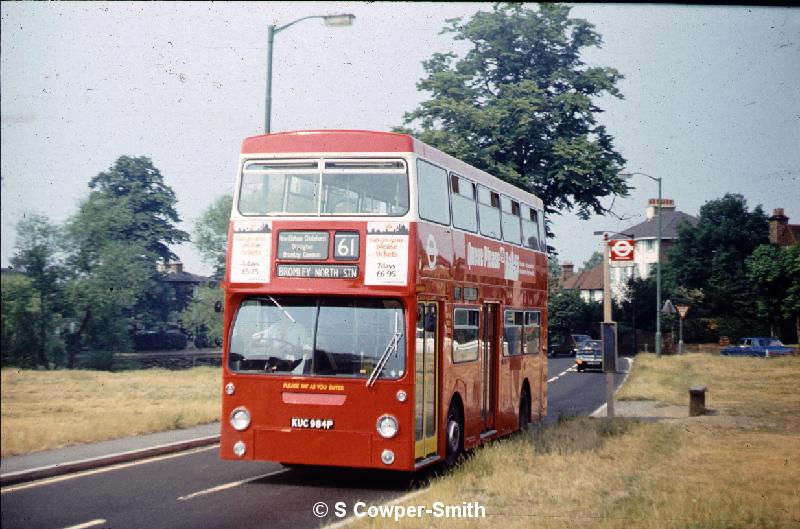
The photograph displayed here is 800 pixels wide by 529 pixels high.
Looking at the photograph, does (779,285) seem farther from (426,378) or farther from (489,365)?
(426,378)

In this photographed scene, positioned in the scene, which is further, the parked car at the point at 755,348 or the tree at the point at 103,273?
the tree at the point at 103,273

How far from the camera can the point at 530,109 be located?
30688mm

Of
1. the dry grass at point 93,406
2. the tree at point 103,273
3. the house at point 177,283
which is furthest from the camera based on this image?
the house at point 177,283

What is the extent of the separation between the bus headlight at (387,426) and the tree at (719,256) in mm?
37273

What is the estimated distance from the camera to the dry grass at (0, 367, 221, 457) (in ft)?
57.8

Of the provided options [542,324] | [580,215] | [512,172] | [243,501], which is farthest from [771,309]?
[243,501]

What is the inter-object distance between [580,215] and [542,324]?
10988 mm

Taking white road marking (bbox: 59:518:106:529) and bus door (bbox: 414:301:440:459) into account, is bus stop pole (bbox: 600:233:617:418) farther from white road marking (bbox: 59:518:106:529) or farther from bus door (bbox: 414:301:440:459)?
white road marking (bbox: 59:518:106:529)

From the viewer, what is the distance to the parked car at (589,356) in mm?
51469

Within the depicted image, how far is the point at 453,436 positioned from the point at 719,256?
5226cm

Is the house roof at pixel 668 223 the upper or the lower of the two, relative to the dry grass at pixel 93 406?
upper

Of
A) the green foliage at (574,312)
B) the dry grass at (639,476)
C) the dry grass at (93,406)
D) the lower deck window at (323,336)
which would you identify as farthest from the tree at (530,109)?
the green foliage at (574,312)

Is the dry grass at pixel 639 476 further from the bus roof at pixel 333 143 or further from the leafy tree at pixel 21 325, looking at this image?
the leafy tree at pixel 21 325

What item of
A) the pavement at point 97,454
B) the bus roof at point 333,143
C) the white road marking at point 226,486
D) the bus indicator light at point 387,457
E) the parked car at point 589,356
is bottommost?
the white road marking at point 226,486
